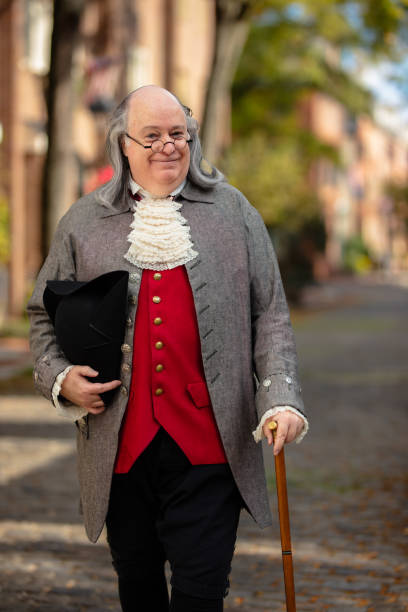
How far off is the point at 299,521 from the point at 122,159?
10.7 ft

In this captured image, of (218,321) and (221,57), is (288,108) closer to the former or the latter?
(221,57)

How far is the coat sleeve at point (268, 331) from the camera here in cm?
293

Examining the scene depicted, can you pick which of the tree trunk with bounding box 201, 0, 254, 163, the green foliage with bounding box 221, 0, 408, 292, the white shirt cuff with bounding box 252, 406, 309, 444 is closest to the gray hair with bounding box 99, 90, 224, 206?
the white shirt cuff with bounding box 252, 406, 309, 444

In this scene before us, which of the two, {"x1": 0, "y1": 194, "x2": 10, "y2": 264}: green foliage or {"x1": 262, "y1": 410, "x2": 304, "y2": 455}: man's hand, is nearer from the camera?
{"x1": 262, "y1": 410, "x2": 304, "y2": 455}: man's hand

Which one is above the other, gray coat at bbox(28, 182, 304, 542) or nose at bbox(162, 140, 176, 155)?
nose at bbox(162, 140, 176, 155)

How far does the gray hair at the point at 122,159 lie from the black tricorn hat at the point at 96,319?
0.28 metres

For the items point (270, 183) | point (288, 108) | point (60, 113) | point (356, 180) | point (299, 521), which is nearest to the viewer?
point (299, 521)

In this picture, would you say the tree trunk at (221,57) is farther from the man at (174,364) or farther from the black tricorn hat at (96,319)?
the black tricorn hat at (96,319)

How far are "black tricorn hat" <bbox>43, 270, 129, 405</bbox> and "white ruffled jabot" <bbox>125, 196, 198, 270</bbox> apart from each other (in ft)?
0.39

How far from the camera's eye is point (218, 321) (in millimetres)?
2973

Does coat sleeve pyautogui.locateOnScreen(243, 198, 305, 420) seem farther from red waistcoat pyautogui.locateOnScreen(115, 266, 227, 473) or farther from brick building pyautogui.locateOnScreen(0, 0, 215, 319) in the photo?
brick building pyautogui.locateOnScreen(0, 0, 215, 319)

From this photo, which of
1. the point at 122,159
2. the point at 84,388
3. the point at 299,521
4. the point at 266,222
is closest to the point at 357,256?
the point at 266,222

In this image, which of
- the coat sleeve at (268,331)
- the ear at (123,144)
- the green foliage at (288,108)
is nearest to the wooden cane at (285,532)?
the coat sleeve at (268,331)

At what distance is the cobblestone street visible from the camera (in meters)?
4.54
